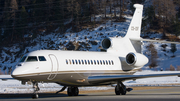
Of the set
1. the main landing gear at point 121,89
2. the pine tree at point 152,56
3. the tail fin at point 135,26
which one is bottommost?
the pine tree at point 152,56

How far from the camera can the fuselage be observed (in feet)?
54.7

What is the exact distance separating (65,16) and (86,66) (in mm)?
60438

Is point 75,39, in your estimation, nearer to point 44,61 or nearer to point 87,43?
point 87,43

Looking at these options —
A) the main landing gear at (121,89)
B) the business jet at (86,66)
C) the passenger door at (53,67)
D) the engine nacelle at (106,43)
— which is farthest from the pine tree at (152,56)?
the passenger door at (53,67)

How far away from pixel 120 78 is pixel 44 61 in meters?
5.81

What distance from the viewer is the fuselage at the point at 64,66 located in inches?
656

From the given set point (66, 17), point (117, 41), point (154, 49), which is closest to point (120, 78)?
point (117, 41)

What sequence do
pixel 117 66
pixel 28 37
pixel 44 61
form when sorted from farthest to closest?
pixel 28 37 < pixel 117 66 < pixel 44 61

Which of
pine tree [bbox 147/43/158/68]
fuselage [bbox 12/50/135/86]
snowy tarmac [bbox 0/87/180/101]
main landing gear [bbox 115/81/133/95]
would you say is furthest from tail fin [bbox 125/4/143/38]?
pine tree [bbox 147/43/158/68]

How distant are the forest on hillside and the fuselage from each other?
1923 inches

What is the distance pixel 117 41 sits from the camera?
79.5 feet

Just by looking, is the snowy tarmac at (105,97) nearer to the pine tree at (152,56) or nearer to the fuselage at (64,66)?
the fuselage at (64,66)

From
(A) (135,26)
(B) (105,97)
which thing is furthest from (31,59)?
(A) (135,26)

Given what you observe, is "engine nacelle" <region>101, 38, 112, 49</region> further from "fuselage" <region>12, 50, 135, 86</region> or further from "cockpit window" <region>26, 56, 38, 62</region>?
"cockpit window" <region>26, 56, 38, 62</region>
